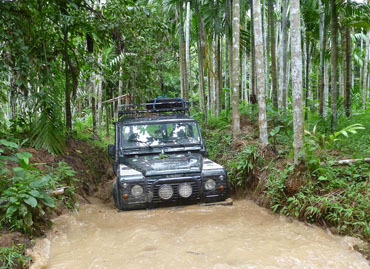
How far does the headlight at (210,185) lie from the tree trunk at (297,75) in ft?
4.02

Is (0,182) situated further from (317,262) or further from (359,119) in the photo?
(359,119)

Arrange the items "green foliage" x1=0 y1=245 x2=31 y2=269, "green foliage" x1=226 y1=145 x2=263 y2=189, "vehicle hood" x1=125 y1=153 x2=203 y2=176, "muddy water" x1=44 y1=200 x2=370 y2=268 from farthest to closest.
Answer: "green foliage" x1=226 y1=145 x2=263 y2=189
"vehicle hood" x1=125 y1=153 x2=203 y2=176
"muddy water" x1=44 y1=200 x2=370 y2=268
"green foliage" x1=0 y1=245 x2=31 y2=269

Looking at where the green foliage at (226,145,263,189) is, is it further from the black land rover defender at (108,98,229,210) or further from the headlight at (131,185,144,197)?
the headlight at (131,185,144,197)

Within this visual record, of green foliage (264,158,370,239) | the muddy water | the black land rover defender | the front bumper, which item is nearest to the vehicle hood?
the black land rover defender

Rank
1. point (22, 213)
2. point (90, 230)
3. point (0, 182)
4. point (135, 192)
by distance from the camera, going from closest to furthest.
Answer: point (22, 213) → point (0, 182) → point (90, 230) → point (135, 192)

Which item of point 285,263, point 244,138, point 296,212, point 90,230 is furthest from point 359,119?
point 90,230

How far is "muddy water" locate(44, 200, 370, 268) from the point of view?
127 inches

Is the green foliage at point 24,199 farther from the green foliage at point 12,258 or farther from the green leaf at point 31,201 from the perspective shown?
the green foliage at point 12,258

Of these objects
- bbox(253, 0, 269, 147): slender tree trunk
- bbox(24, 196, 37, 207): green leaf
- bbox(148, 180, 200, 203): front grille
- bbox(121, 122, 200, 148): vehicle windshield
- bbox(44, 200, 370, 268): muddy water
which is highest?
bbox(253, 0, 269, 147): slender tree trunk

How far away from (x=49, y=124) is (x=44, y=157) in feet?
2.01

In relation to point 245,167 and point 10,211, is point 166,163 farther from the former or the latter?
point 10,211

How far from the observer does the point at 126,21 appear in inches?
284

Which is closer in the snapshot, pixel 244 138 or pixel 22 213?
pixel 22 213

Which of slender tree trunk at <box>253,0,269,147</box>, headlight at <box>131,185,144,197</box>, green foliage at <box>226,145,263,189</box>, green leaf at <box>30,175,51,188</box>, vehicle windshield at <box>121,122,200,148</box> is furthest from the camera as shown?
slender tree trunk at <box>253,0,269,147</box>
